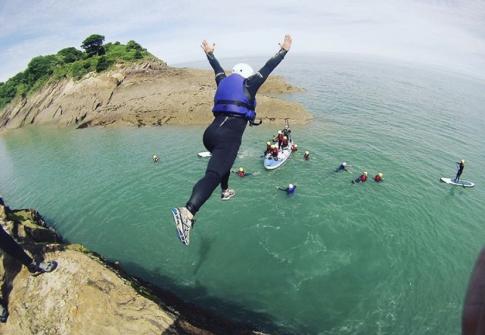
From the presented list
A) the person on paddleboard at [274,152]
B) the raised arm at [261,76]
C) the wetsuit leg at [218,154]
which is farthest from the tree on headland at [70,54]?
the wetsuit leg at [218,154]

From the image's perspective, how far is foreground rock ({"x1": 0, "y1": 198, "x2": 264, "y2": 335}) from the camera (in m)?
8.26

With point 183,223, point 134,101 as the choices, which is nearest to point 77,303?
point 183,223

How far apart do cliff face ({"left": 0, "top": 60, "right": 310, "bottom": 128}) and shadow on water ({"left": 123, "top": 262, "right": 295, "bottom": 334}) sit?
33.2 metres

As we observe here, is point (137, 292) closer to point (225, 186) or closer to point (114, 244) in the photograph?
point (225, 186)

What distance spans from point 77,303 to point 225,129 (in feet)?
23.3

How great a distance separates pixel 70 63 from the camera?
63.2 metres

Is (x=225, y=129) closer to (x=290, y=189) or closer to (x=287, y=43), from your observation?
(x=287, y=43)

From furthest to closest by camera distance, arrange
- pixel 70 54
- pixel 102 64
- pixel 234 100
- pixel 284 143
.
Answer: pixel 70 54, pixel 102 64, pixel 284 143, pixel 234 100

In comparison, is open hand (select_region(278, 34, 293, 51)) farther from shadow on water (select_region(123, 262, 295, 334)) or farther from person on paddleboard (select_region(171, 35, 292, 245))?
shadow on water (select_region(123, 262, 295, 334))

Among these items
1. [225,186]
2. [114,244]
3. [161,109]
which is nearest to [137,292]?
[225,186]

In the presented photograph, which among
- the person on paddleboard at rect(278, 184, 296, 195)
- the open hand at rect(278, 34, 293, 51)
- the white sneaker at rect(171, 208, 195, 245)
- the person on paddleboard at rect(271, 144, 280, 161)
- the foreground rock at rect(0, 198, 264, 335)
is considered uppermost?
the open hand at rect(278, 34, 293, 51)

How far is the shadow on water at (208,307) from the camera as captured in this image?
12.4m

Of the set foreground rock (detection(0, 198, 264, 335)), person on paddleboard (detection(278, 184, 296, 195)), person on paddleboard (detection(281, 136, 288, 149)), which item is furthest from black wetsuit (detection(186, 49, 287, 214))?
person on paddleboard (detection(281, 136, 288, 149))

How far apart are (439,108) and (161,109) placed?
59.5 meters
